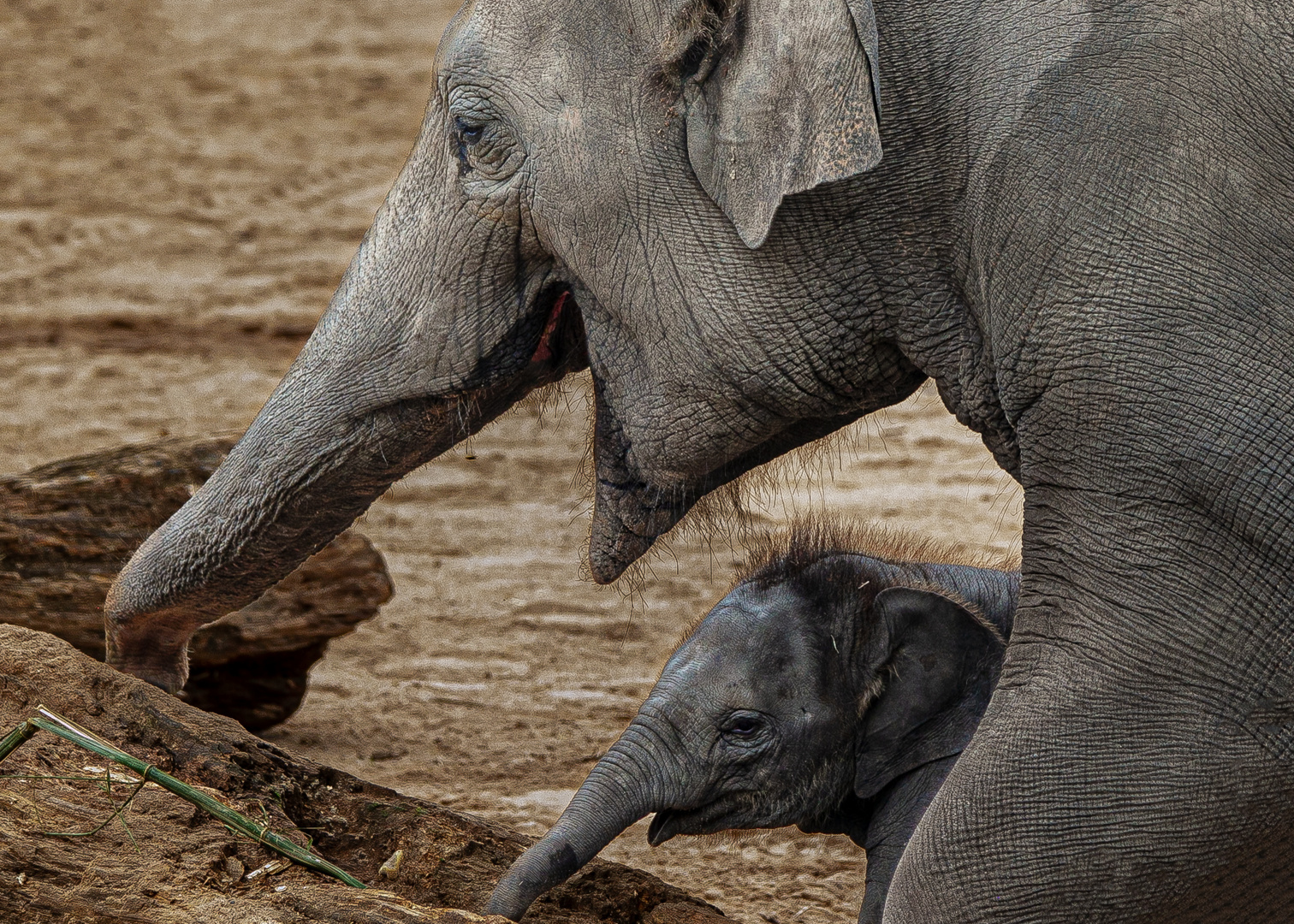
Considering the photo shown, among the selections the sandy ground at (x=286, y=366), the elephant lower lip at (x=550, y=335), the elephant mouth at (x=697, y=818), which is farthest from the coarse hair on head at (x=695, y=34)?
the elephant mouth at (x=697, y=818)

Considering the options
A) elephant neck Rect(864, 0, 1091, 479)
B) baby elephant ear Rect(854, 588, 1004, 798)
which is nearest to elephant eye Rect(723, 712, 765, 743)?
baby elephant ear Rect(854, 588, 1004, 798)

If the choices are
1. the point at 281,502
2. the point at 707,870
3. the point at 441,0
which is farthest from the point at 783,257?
the point at 441,0

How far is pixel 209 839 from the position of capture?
2848 millimetres

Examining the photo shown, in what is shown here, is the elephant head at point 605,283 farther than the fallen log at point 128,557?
No

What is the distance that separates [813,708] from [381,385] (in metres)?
1.10

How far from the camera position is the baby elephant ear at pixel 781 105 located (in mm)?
2457

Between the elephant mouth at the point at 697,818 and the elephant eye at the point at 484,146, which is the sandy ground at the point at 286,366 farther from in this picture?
the elephant eye at the point at 484,146

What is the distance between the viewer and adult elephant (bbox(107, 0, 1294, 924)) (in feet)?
7.79

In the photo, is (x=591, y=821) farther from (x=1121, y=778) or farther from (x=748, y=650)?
(x=1121, y=778)

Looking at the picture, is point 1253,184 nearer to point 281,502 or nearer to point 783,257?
point 783,257

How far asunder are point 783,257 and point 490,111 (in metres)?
0.53

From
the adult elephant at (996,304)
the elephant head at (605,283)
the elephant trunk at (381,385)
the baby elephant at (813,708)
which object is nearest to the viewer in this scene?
the adult elephant at (996,304)

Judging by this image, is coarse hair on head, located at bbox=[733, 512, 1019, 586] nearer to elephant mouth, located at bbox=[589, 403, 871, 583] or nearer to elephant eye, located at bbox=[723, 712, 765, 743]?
elephant eye, located at bbox=[723, 712, 765, 743]

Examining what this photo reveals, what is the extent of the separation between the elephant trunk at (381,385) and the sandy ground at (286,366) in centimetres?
30
